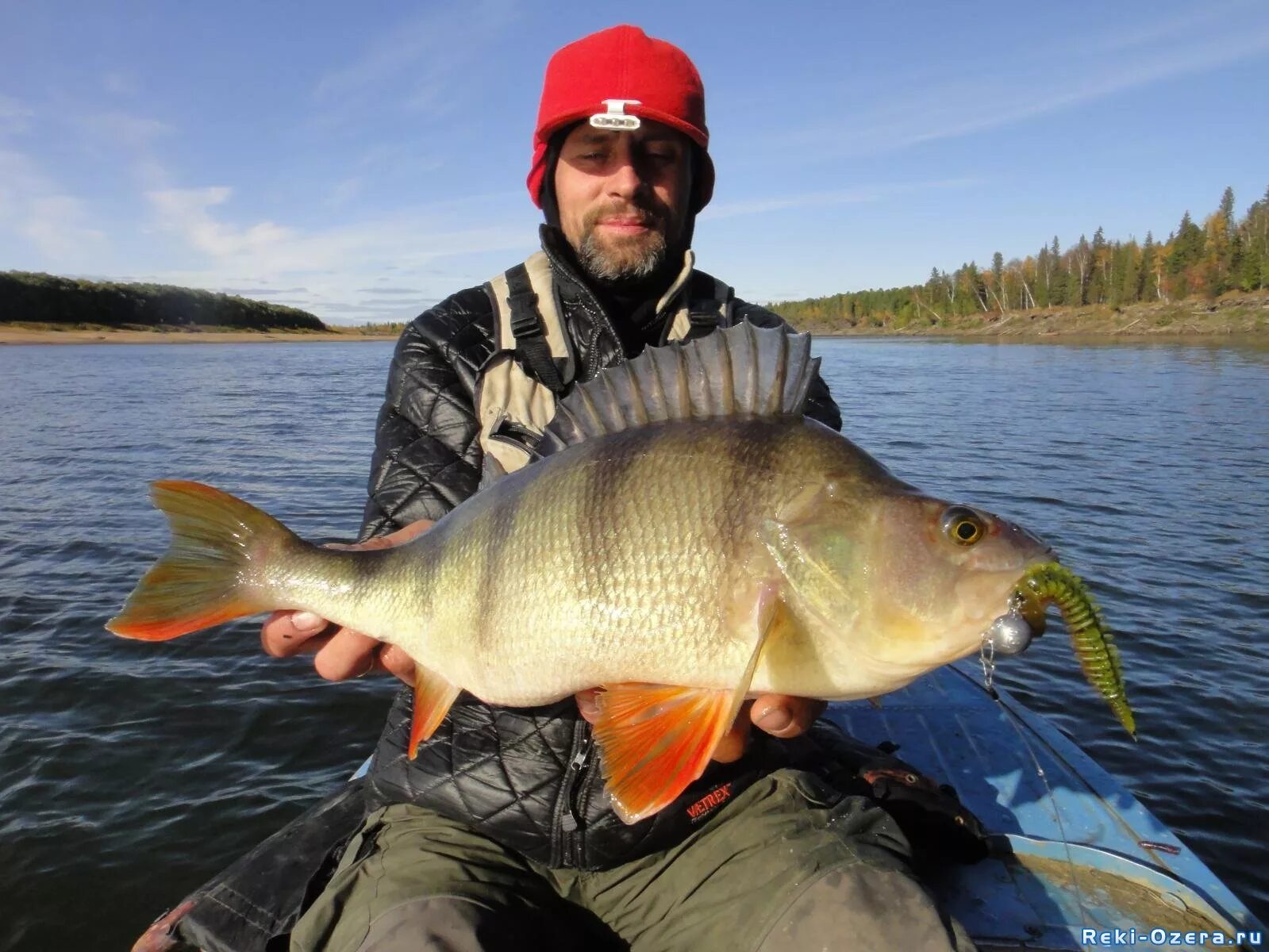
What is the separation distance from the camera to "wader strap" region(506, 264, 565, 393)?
2.99 meters

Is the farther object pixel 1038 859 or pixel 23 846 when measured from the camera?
pixel 23 846

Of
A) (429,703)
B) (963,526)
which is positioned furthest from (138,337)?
(963,526)

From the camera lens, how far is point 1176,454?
16.7m

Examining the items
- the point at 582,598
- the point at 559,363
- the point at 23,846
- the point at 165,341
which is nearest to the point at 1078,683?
the point at 559,363

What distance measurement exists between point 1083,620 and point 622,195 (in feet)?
7.42

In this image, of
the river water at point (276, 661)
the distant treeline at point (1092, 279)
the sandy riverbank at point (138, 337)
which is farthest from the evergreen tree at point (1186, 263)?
the sandy riverbank at point (138, 337)

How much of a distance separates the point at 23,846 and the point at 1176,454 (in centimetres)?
1908

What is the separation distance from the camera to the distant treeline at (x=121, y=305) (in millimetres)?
70250

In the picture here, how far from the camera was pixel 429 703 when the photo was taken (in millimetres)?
2379

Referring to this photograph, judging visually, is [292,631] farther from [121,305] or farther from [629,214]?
[121,305]

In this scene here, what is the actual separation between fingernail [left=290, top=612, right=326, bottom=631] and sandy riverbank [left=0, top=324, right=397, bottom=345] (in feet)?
234

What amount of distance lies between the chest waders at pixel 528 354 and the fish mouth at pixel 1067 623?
1.60 metres

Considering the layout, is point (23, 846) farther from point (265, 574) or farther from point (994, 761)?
point (994, 761)

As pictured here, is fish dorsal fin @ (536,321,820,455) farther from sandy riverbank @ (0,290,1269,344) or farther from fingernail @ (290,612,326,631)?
sandy riverbank @ (0,290,1269,344)
